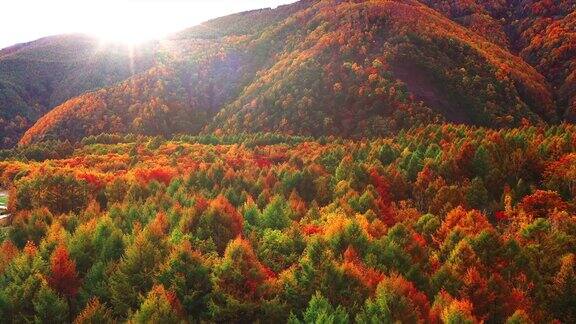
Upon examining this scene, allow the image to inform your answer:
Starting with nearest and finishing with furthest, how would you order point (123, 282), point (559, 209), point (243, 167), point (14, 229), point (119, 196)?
point (123, 282) → point (14, 229) → point (559, 209) → point (119, 196) → point (243, 167)

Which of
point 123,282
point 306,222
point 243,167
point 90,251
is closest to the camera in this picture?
point 123,282

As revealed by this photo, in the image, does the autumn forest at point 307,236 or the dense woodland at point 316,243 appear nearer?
the dense woodland at point 316,243

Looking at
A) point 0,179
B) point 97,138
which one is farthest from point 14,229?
point 97,138

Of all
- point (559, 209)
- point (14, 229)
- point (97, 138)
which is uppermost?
point (14, 229)

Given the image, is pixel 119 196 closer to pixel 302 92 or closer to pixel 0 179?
pixel 0 179

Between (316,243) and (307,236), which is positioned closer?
(316,243)

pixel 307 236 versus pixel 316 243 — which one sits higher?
pixel 316 243

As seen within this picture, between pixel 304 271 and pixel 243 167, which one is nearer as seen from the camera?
pixel 304 271

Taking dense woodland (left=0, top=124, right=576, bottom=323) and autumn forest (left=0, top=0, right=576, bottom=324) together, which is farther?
autumn forest (left=0, top=0, right=576, bottom=324)
